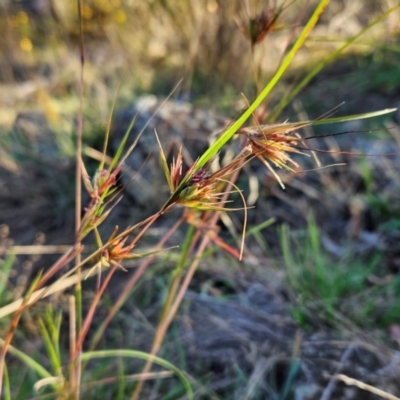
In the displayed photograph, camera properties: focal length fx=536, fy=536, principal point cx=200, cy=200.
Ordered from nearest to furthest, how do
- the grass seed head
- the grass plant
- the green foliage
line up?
the grass plant, the grass seed head, the green foliage

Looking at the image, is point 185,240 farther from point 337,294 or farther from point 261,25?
point 337,294

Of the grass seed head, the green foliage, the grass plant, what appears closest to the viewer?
the grass plant

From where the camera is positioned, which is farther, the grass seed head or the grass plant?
the grass seed head

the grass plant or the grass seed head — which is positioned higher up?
the grass seed head

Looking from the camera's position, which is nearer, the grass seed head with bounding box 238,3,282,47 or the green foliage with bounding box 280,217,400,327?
the grass seed head with bounding box 238,3,282,47

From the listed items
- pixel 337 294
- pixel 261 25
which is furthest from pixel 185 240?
pixel 337 294

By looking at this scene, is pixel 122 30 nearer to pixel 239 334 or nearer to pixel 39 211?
pixel 39 211

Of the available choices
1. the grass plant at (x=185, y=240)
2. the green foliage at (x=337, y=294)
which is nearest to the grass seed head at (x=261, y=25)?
the grass plant at (x=185, y=240)

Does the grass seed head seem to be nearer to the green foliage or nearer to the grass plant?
the grass plant

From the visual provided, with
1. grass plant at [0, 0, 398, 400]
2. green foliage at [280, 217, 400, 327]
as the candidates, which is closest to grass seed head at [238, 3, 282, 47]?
grass plant at [0, 0, 398, 400]

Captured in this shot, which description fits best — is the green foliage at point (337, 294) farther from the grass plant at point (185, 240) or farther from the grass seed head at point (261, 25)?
the grass seed head at point (261, 25)

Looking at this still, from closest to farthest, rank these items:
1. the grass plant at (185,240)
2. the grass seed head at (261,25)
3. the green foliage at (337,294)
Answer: the grass plant at (185,240)
the grass seed head at (261,25)
the green foliage at (337,294)

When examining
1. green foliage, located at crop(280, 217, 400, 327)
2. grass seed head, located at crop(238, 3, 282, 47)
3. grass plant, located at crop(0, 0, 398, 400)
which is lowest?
green foliage, located at crop(280, 217, 400, 327)
